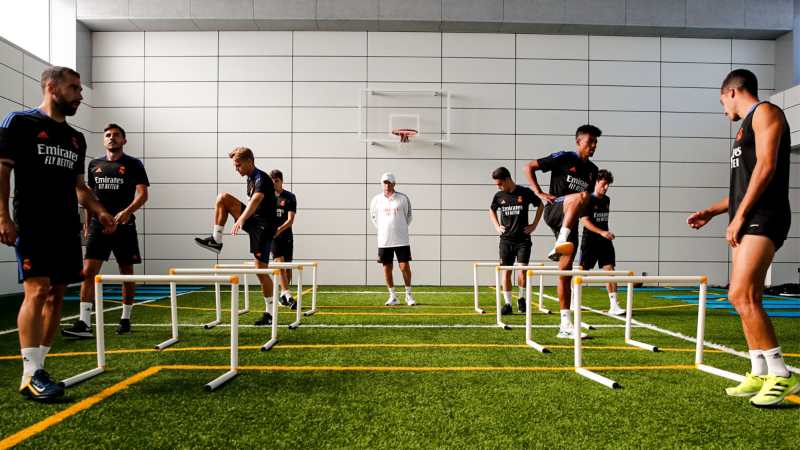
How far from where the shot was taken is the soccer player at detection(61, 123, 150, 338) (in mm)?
4465

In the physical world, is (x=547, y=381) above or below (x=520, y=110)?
below

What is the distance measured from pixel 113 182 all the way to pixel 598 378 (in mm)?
4521

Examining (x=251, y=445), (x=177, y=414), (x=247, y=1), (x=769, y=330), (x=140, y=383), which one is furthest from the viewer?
(x=247, y=1)

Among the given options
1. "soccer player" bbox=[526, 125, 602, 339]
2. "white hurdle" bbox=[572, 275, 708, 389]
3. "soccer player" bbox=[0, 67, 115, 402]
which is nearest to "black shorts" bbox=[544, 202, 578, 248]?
"soccer player" bbox=[526, 125, 602, 339]

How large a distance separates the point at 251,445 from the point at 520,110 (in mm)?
9630

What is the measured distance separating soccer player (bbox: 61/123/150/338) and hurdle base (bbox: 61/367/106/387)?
5.02 ft

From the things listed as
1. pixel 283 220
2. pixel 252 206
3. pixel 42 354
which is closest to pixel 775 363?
pixel 42 354

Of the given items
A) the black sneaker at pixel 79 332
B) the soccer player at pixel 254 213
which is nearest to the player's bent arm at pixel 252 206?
the soccer player at pixel 254 213

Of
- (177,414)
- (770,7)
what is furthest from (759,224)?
(770,7)

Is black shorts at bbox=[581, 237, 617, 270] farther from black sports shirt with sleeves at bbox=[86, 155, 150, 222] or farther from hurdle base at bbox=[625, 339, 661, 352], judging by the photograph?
black sports shirt with sleeves at bbox=[86, 155, 150, 222]

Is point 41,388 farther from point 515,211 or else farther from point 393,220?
point 515,211

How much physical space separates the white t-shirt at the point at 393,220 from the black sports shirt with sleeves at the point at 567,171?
113 inches

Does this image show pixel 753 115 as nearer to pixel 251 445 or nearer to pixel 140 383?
pixel 251 445

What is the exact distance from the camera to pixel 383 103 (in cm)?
1033
